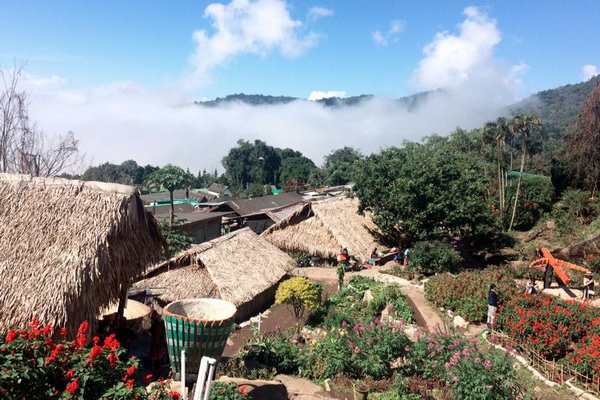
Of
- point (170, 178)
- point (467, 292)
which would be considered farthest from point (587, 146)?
point (170, 178)

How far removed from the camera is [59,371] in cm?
450

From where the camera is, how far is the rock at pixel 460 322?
12.3 meters

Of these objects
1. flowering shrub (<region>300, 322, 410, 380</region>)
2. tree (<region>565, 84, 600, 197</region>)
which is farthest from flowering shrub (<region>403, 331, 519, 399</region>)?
tree (<region>565, 84, 600, 197</region>)

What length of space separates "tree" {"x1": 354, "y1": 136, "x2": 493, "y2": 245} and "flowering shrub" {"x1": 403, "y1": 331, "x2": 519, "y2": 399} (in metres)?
12.5

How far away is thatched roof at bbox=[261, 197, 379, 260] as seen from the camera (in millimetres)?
21781

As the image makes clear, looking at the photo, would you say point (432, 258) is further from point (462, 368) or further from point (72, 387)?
point (72, 387)

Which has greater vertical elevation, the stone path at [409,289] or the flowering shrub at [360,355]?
the flowering shrub at [360,355]

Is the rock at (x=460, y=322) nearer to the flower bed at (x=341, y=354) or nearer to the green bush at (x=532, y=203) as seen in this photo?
the flower bed at (x=341, y=354)

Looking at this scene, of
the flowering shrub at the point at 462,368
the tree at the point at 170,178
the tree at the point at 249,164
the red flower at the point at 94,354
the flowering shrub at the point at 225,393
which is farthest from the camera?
the tree at the point at 249,164

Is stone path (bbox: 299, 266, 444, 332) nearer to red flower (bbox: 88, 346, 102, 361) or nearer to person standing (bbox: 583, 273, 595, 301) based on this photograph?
person standing (bbox: 583, 273, 595, 301)

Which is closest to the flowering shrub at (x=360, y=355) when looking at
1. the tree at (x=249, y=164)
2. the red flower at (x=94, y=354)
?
the red flower at (x=94, y=354)

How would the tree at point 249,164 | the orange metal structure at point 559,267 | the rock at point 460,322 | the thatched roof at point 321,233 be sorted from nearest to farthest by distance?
1. the rock at point 460,322
2. the orange metal structure at point 559,267
3. the thatched roof at point 321,233
4. the tree at point 249,164

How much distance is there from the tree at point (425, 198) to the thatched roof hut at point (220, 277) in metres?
7.25

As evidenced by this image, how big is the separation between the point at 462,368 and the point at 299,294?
6581mm
